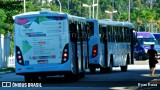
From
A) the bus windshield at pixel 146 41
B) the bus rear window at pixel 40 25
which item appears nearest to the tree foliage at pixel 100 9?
the bus windshield at pixel 146 41

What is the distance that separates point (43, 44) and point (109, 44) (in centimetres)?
1180

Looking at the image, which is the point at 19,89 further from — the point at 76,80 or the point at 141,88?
the point at 76,80

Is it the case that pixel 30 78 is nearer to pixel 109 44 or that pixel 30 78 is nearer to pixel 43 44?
pixel 43 44

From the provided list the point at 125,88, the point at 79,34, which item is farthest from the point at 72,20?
the point at 125,88

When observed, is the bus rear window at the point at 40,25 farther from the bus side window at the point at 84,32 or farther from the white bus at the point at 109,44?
the white bus at the point at 109,44

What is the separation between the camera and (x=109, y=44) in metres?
39.9

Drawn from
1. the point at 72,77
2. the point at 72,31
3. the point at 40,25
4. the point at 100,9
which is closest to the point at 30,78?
the point at 72,77

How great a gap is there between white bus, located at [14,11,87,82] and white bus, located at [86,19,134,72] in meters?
8.68

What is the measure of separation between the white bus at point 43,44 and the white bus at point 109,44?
28.5 ft

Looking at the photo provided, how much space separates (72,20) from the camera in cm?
2981

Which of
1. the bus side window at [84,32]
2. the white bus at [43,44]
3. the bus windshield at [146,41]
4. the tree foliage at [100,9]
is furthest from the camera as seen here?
the bus windshield at [146,41]

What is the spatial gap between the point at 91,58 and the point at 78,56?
289 inches

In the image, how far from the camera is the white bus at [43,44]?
28453 mm

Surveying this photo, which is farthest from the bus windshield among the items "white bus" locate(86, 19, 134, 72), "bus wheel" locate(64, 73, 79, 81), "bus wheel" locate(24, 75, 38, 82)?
"bus wheel" locate(24, 75, 38, 82)
